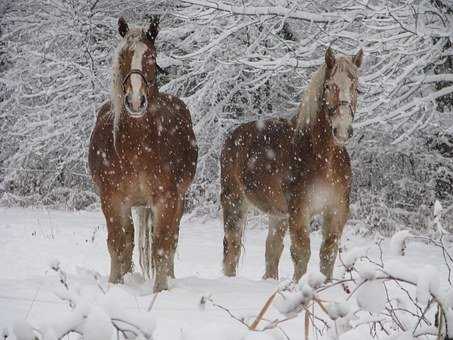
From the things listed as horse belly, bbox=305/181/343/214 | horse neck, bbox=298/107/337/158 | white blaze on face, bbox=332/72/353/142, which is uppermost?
white blaze on face, bbox=332/72/353/142

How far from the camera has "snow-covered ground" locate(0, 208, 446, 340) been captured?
9.10 ft

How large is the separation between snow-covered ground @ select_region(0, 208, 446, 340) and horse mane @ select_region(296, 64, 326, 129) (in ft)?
4.79

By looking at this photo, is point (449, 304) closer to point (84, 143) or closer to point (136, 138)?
point (136, 138)

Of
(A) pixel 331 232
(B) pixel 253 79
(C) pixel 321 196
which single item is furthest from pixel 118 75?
(B) pixel 253 79

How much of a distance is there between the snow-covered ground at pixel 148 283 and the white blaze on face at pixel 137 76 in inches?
47.4

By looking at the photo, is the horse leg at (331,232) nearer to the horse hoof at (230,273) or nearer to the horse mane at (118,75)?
the horse hoof at (230,273)

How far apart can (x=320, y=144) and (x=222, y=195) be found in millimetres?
1983

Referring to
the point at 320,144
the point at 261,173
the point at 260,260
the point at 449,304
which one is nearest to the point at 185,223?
the point at 260,260

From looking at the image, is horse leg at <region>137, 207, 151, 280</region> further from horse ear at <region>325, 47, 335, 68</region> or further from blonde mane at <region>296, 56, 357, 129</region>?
horse ear at <region>325, 47, 335, 68</region>

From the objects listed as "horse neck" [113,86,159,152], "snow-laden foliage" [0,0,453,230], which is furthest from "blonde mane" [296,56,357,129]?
"snow-laden foliage" [0,0,453,230]

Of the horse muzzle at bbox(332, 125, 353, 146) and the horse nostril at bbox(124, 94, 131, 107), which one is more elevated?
the horse nostril at bbox(124, 94, 131, 107)

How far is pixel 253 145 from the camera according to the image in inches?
249

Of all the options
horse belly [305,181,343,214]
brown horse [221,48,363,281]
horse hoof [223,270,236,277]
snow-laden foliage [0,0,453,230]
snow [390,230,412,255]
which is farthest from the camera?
snow-laden foliage [0,0,453,230]

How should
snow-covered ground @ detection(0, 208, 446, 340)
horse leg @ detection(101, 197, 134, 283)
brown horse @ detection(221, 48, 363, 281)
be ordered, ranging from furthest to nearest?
Answer: 1. brown horse @ detection(221, 48, 363, 281)
2. horse leg @ detection(101, 197, 134, 283)
3. snow-covered ground @ detection(0, 208, 446, 340)
